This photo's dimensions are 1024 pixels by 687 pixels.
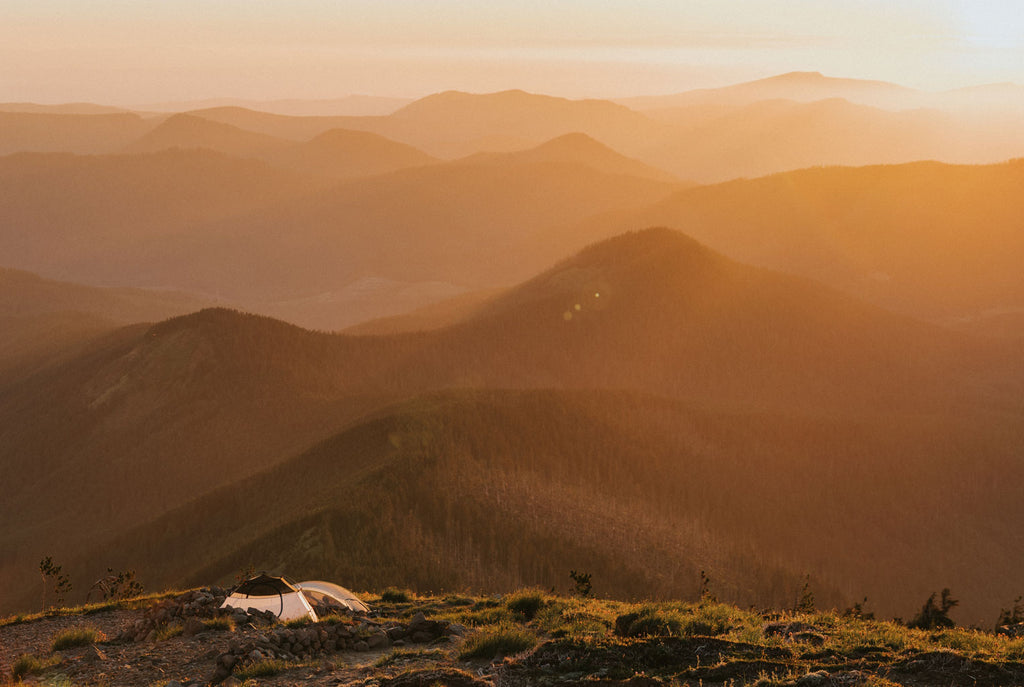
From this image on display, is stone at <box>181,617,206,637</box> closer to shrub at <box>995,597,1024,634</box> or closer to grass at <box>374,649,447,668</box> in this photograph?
grass at <box>374,649,447,668</box>

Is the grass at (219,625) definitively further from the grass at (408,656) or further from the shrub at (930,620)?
the shrub at (930,620)

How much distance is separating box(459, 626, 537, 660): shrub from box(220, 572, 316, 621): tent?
10.1 m

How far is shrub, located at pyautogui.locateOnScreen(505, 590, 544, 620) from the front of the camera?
29.1 m

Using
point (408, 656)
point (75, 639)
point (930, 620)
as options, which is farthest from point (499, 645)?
point (930, 620)

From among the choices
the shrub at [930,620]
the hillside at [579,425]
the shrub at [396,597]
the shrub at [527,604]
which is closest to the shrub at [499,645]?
the shrub at [527,604]

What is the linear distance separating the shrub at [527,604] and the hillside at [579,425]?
3506 centimetres

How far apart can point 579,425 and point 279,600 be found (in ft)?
229

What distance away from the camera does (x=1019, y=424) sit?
14012cm

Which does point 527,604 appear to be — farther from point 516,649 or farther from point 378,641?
point 516,649

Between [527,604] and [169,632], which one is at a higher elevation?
[527,604]

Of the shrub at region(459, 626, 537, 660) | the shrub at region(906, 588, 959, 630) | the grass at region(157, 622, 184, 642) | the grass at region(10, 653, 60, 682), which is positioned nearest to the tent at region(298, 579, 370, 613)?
the grass at region(157, 622, 184, 642)

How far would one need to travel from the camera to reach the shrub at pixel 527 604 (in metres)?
29.1

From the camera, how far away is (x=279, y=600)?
3338 centimetres

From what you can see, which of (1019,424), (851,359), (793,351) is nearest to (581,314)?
(793,351)
